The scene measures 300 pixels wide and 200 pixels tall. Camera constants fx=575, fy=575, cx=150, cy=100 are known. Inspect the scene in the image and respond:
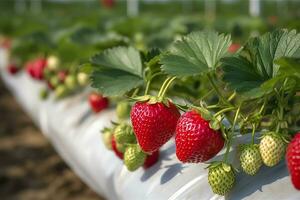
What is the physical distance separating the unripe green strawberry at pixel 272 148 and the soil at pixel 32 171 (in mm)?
2331

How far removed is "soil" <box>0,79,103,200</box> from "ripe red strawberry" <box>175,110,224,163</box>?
227 centimetres

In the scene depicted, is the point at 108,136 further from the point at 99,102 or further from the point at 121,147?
the point at 99,102

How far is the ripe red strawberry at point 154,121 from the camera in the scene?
124 centimetres

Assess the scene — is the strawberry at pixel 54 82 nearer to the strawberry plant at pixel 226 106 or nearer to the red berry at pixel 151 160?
the red berry at pixel 151 160

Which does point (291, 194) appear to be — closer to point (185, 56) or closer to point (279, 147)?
point (279, 147)

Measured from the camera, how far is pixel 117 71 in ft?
4.98

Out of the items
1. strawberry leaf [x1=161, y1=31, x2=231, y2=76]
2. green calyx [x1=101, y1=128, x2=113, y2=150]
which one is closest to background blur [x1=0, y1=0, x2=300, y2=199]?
green calyx [x1=101, y1=128, x2=113, y2=150]

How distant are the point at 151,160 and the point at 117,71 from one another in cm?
27

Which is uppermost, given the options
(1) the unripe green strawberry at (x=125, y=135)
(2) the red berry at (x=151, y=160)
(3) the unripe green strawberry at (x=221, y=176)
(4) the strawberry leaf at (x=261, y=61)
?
(4) the strawberry leaf at (x=261, y=61)

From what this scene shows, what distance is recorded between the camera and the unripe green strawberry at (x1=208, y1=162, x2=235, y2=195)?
1146mm

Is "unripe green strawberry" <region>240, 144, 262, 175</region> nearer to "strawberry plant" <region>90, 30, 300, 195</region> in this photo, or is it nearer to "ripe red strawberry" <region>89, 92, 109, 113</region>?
"strawberry plant" <region>90, 30, 300, 195</region>

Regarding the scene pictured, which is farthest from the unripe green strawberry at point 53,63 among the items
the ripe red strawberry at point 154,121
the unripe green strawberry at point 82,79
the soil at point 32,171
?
the ripe red strawberry at point 154,121

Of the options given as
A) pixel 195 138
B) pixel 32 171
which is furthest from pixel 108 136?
pixel 32 171

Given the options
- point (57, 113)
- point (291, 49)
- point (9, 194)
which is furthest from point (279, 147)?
point (9, 194)
